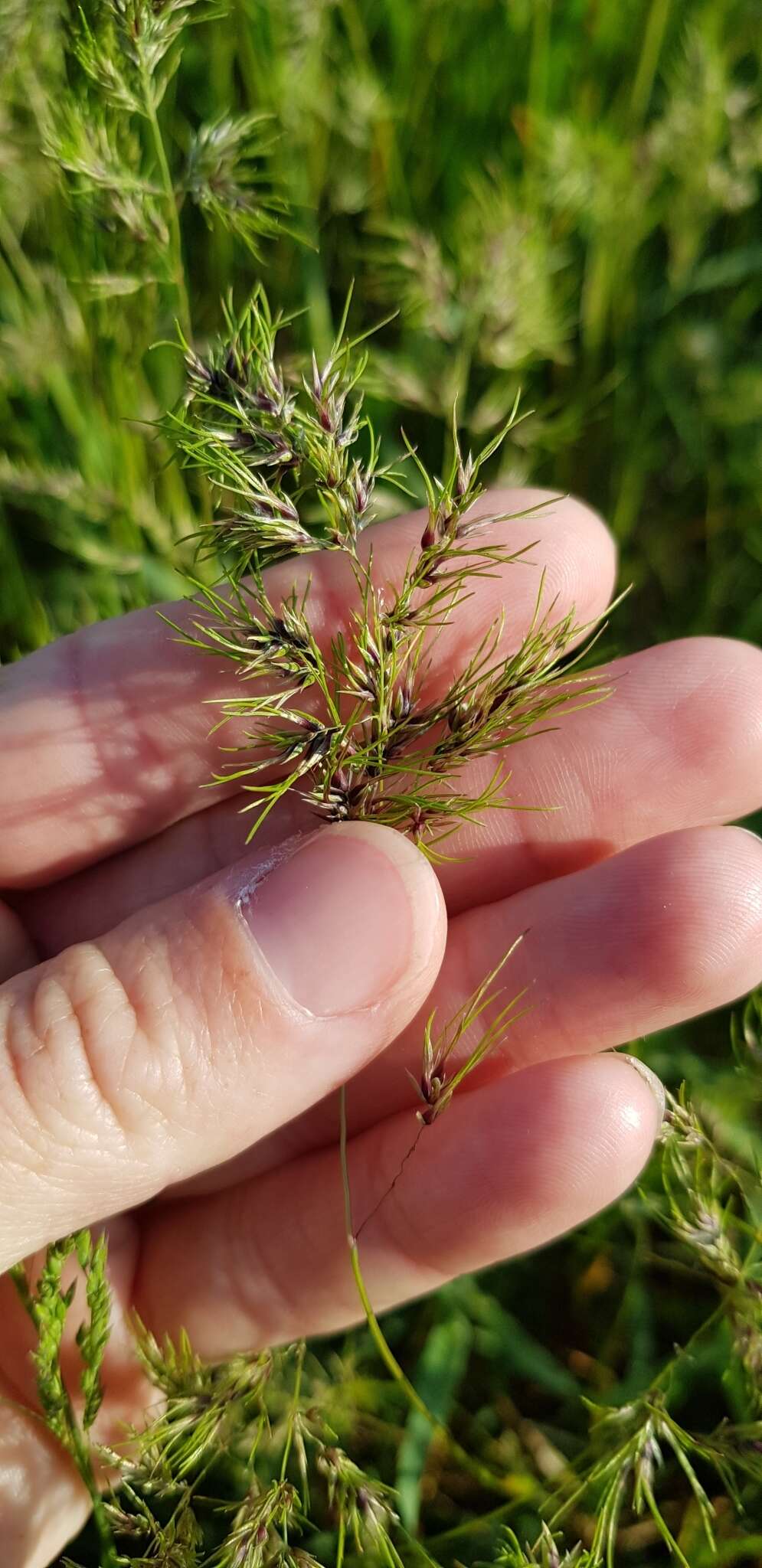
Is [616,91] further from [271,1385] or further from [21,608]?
[271,1385]

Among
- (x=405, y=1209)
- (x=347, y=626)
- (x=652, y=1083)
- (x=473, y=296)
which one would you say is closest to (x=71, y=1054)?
(x=405, y=1209)

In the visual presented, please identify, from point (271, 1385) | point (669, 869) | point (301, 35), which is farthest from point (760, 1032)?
point (301, 35)

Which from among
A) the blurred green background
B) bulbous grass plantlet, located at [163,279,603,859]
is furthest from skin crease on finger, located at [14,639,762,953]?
the blurred green background

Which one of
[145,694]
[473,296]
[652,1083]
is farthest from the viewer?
[473,296]

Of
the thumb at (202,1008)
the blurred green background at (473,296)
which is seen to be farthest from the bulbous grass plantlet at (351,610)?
the blurred green background at (473,296)

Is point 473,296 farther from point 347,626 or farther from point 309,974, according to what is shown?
point 309,974

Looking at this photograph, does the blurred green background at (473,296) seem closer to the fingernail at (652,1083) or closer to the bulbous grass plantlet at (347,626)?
the fingernail at (652,1083)

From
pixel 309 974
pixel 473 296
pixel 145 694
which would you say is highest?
pixel 473 296
